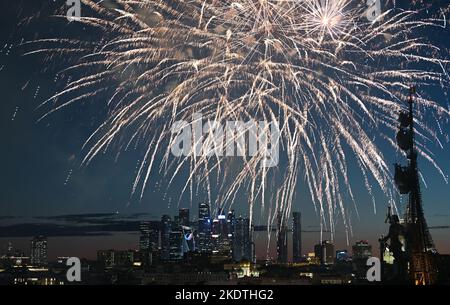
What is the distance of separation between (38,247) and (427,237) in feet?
151

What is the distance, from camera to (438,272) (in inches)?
1539

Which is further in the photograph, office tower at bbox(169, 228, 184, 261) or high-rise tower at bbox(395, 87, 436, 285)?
office tower at bbox(169, 228, 184, 261)

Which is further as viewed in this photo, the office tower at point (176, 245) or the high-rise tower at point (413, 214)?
the office tower at point (176, 245)

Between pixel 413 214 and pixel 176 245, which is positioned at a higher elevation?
pixel 176 245

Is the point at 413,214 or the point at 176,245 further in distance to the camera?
the point at 176,245
